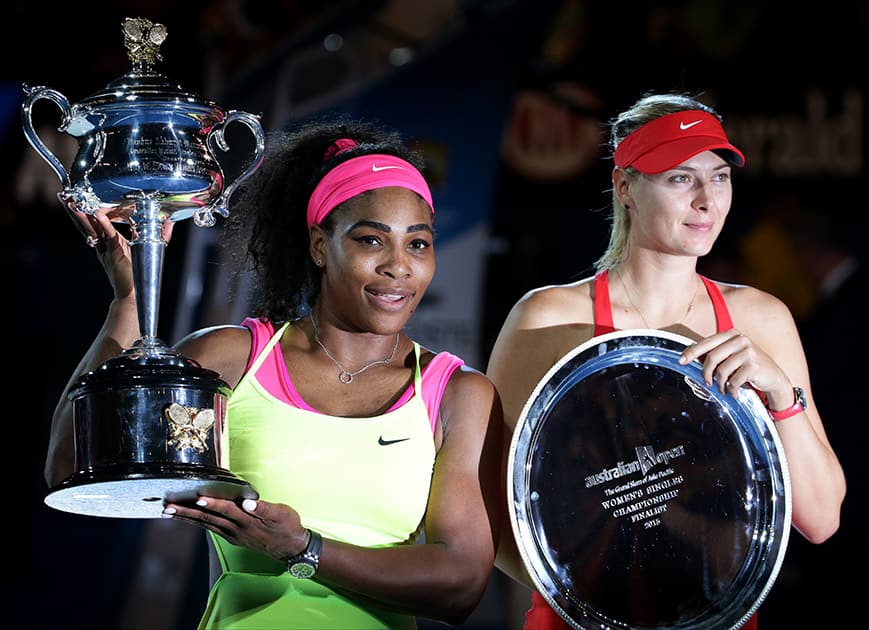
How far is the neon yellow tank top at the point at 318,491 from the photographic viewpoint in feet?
7.07

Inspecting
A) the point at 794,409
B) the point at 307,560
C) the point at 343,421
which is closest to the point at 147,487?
the point at 307,560

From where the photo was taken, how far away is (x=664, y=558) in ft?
7.70

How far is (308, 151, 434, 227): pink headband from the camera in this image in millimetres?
2340

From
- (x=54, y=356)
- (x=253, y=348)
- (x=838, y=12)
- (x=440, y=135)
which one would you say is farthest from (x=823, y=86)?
(x=253, y=348)

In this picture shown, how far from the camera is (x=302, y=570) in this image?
2029 millimetres

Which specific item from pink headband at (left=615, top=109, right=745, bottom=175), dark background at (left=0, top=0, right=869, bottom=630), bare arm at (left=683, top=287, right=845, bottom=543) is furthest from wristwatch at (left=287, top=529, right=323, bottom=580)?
dark background at (left=0, top=0, right=869, bottom=630)

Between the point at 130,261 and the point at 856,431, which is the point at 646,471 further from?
the point at 856,431

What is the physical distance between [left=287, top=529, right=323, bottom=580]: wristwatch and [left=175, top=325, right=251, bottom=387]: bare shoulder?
0.38 metres

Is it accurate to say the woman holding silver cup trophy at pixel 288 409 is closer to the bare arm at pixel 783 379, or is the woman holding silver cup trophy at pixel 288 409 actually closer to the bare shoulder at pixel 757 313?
the bare arm at pixel 783 379

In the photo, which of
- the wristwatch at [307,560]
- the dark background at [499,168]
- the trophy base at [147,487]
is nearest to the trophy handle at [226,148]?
the trophy base at [147,487]

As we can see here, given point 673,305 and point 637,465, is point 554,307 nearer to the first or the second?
point 673,305

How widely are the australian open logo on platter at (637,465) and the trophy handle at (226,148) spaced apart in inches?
31.2

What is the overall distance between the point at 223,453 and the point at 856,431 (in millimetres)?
3886

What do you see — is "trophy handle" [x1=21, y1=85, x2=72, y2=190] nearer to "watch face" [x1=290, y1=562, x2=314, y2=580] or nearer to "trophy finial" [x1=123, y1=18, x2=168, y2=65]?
"trophy finial" [x1=123, y1=18, x2=168, y2=65]
